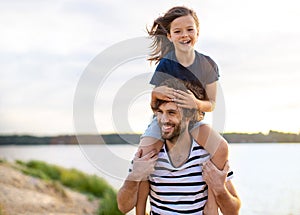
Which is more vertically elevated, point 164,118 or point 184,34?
point 184,34

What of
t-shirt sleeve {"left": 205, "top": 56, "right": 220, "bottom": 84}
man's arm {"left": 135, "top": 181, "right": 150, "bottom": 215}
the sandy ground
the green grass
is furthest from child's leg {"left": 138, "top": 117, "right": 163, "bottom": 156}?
the green grass

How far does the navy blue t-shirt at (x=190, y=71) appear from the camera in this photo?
192cm

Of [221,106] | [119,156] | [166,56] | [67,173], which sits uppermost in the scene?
[166,56]

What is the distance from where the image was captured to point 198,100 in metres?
1.88

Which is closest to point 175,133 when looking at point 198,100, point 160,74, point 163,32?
point 198,100

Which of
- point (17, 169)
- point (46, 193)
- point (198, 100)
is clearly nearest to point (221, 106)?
point (198, 100)

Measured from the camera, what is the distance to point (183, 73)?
1.93 meters

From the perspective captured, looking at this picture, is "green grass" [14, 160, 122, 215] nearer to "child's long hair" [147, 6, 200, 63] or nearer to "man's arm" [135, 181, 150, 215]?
"child's long hair" [147, 6, 200, 63]

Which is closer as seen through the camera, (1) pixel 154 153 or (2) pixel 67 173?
(1) pixel 154 153

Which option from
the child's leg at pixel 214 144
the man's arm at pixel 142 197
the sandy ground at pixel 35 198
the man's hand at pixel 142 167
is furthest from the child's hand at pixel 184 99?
the sandy ground at pixel 35 198

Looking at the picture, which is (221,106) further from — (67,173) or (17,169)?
(67,173)

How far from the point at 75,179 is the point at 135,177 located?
8.81 meters

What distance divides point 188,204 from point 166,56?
1.93ft

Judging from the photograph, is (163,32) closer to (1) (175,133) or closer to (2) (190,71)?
(2) (190,71)
